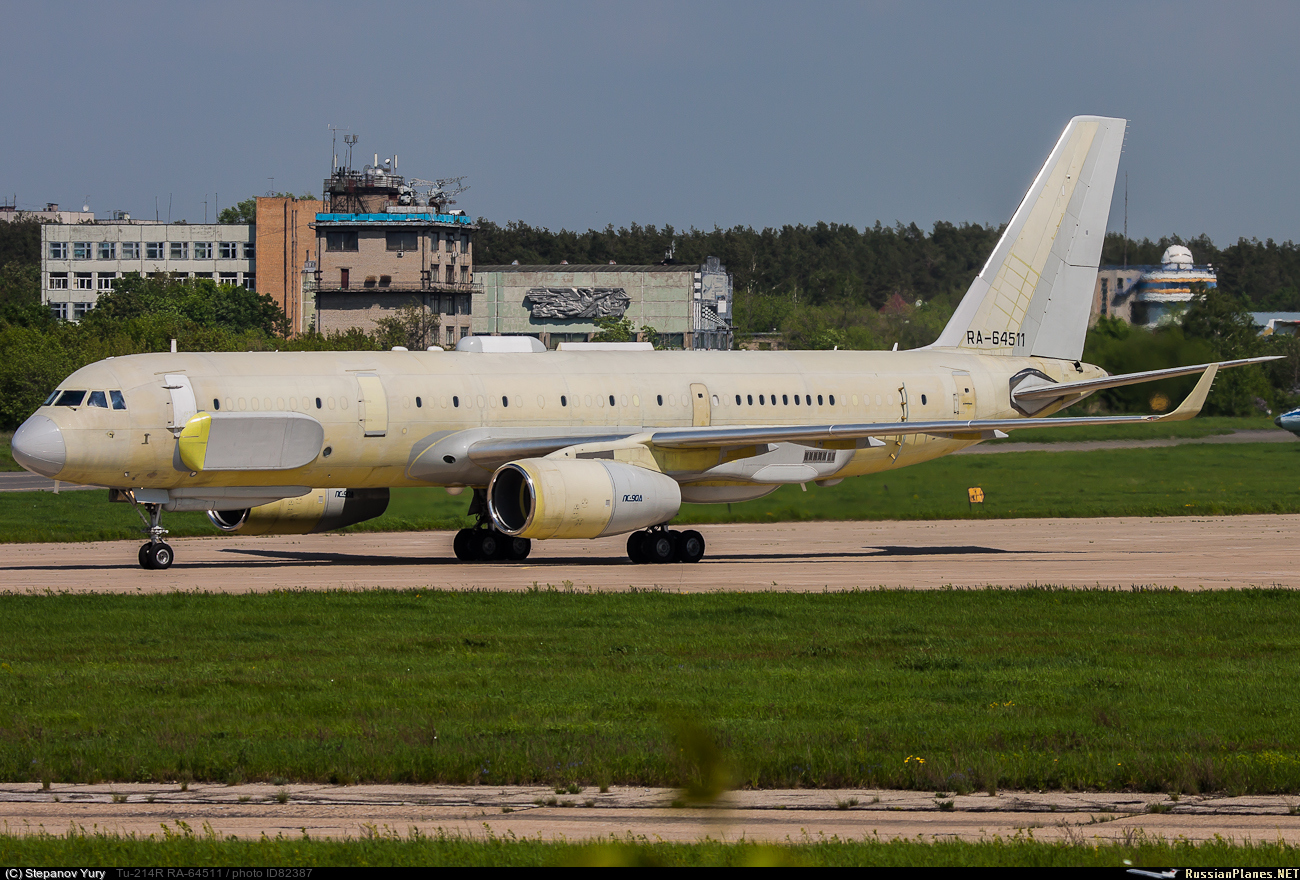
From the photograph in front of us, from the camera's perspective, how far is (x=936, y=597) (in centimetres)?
2400

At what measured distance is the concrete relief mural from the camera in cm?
14750

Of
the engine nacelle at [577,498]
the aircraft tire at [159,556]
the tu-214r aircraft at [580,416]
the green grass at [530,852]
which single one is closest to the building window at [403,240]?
the tu-214r aircraft at [580,416]

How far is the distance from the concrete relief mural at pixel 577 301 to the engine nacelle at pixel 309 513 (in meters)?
115

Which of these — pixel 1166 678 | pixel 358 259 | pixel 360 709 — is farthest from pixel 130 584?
pixel 358 259

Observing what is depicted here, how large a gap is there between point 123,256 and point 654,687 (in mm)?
173537

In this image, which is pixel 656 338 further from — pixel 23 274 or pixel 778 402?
pixel 778 402

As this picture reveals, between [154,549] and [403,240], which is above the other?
[403,240]

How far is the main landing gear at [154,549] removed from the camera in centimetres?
2902

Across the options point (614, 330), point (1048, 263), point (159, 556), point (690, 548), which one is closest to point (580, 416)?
point (690, 548)

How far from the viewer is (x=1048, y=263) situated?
38.7 meters

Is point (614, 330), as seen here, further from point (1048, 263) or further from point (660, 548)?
point (660, 548)

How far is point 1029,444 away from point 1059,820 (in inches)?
2064

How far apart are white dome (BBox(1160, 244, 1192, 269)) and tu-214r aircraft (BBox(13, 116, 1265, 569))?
45802mm

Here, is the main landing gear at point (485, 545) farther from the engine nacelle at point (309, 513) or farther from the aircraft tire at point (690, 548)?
the aircraft tire at point (690, 548)
